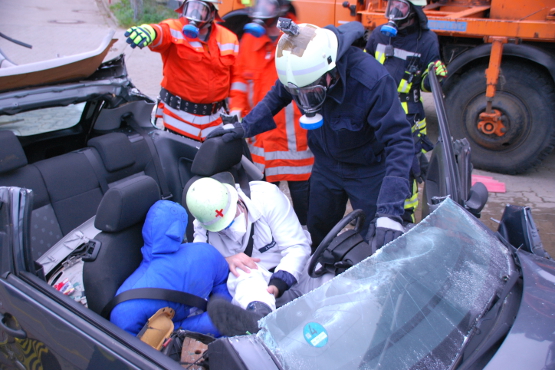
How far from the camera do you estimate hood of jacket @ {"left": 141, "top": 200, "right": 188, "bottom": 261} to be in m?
1.79

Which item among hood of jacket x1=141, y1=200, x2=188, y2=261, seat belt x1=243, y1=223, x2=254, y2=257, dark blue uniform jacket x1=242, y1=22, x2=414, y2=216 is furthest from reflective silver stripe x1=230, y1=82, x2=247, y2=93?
hood of jacket x1=141, y1=200, x2=188, y2=261

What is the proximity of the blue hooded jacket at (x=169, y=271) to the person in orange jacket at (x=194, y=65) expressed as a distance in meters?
1.73

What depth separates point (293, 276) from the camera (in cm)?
209

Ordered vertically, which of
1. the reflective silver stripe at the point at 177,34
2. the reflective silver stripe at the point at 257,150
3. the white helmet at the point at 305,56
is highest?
the white helmet at the point at 305,56

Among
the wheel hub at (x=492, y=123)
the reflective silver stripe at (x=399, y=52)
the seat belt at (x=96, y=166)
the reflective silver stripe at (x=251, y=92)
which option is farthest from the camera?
the wheel hub at (x=492, y=123)

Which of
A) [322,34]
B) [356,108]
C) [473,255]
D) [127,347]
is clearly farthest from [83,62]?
[473,255]

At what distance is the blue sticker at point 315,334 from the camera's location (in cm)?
122

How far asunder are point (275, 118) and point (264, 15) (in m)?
0.73

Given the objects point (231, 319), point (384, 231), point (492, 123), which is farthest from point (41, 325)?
point (492, 123)

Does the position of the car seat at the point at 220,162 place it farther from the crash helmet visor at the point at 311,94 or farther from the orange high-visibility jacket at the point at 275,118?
the orange high-visibility jacket at the point at 275,118

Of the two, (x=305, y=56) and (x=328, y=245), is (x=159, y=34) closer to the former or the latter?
(x=305, y=56)

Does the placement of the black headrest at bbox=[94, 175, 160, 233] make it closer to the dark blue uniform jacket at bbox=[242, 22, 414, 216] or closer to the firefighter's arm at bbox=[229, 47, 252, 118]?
the dark blue uniform jacket at bbox=[242, 22, 414, 216]

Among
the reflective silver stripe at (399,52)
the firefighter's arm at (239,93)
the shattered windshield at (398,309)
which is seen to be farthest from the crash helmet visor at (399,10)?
the shattered windshield at (398,309)

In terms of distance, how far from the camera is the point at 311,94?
6.94 feet
